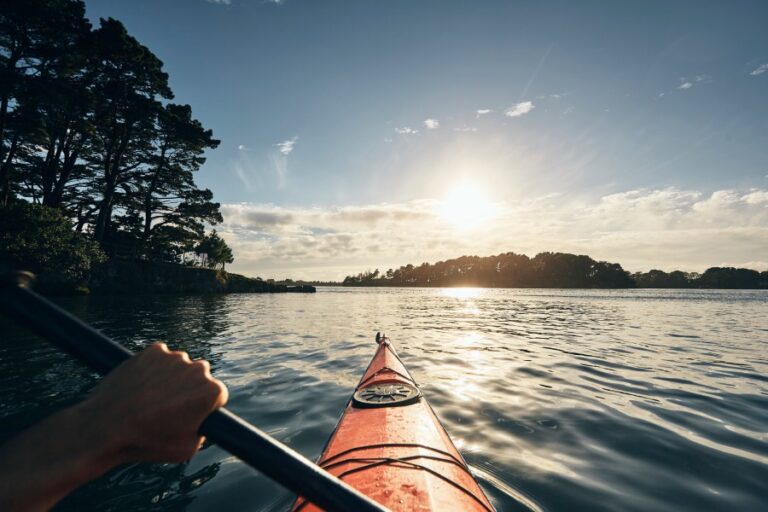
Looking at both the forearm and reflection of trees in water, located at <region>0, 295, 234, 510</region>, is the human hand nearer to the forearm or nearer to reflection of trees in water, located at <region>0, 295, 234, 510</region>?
the forearm

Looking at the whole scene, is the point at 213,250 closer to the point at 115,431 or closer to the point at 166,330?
the point at 166,330

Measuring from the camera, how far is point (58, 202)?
2562 cm

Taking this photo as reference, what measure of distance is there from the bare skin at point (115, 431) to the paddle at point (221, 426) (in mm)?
74

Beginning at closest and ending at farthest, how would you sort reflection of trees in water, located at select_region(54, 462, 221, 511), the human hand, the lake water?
the human hand < reflection of trees in water, located at select_region(54, 462, 221, 511) < the lake water

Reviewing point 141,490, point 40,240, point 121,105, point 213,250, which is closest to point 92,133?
point 121,105

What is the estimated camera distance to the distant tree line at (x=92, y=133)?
806 inches

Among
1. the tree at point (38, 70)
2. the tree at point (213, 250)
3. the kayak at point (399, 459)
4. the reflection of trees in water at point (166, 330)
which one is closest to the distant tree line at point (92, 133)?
the tree at point (38, 70)

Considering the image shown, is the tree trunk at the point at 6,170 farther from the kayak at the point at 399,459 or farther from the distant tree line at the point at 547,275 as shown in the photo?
the distant tree line at the point at 547,275

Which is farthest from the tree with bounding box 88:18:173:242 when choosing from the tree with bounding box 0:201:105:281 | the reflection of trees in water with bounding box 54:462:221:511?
the reflection of trees in water with bounding box 54:462:221:511

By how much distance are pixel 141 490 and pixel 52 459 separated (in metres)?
3.62

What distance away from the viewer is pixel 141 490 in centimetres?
344

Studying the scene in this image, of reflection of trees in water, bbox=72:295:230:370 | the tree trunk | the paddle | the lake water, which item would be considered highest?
the tree trunk

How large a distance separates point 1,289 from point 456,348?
37.0ft

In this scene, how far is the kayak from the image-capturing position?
97.6 inches
